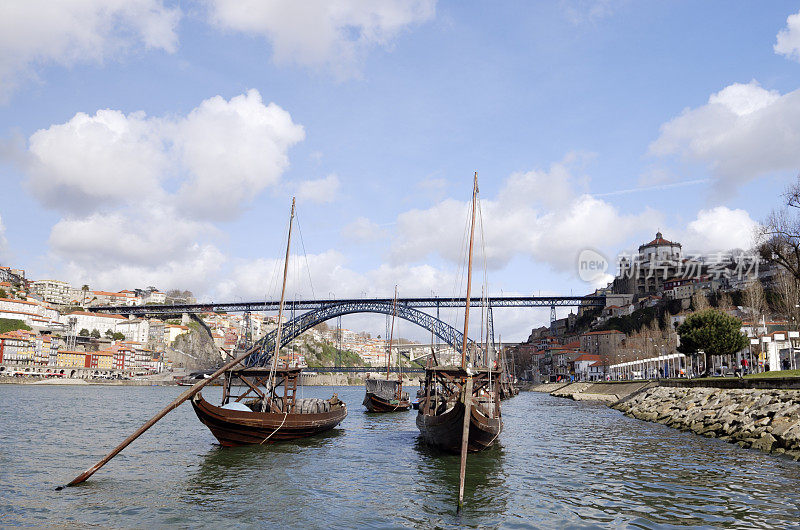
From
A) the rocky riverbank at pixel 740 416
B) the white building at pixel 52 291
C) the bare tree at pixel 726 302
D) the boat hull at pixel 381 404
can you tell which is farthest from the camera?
the white building at pixel 52 291

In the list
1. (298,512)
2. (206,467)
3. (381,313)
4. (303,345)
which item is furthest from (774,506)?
(303,345)

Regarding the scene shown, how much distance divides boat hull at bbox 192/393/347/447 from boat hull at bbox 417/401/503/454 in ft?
19.9

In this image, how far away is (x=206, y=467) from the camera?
16.7 m

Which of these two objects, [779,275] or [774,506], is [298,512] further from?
[779,275]

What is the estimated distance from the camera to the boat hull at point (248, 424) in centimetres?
1947

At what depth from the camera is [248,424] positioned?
65.9ft

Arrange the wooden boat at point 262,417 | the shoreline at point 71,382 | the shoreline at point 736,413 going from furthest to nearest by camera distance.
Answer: the shoreline at point 71,382 < the wooden boat at point 262,417 < the shoreline at point 736,413

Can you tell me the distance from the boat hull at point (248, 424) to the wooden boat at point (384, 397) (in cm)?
2254

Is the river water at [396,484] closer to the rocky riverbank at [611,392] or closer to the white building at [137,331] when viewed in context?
the rocky riverbank at [611,392]

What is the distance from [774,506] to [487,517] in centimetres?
587

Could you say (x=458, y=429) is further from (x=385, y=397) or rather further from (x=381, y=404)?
(x=385, y=397)

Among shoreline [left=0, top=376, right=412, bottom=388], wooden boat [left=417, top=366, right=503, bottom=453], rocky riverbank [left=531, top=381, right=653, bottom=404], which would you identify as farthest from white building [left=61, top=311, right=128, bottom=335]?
wooden boat [left=417, top=366, right=503, bottom=453]

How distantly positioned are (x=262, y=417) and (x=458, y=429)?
7.83 meters

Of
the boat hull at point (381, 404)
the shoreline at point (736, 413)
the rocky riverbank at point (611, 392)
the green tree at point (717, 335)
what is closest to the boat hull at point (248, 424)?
the shoreline at point (736, 413)
